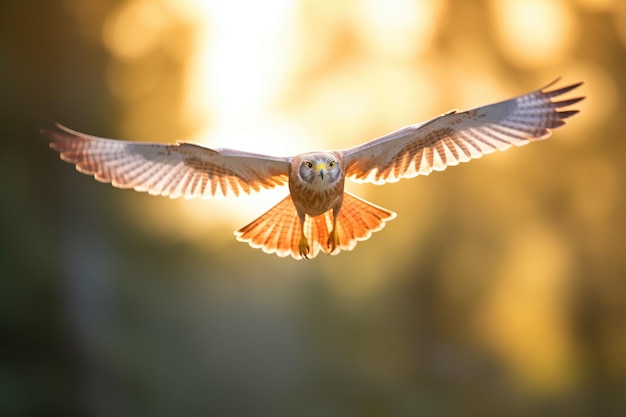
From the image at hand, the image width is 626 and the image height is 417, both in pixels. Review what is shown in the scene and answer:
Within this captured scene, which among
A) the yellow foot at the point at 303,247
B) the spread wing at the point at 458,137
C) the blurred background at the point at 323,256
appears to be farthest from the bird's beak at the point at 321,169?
the blurred background at the point at 323,256

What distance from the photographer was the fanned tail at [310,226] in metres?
2.55

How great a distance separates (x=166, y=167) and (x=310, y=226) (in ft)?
1.78

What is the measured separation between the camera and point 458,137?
2609 millimetres

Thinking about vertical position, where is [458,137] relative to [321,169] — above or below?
above

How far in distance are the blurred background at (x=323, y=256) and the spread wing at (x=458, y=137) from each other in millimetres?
2657

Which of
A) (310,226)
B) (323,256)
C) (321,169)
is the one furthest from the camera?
(323,256)

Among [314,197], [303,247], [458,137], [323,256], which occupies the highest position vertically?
[458,137]

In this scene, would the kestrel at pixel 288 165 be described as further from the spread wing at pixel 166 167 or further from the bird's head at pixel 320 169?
the bird's head at pixel 320 169

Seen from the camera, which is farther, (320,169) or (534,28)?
(534,28)

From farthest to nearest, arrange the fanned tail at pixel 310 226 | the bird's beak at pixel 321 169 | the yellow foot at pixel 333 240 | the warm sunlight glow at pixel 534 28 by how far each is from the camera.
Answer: the warm sunlight glow at pixel 534 28, the fanned tail at pixel 310 226, the yellow foot at pixel 333 240, the bird's beak at pixel 321 169

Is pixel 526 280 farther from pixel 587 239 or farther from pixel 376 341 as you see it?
pixel 376 341

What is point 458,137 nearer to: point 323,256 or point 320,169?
point 320,169

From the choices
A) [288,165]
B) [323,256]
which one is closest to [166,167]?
[288,165]

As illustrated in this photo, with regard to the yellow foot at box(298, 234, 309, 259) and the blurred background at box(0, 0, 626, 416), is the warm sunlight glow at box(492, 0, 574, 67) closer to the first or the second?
the blurred background at box(0, 0, 626, 416)
